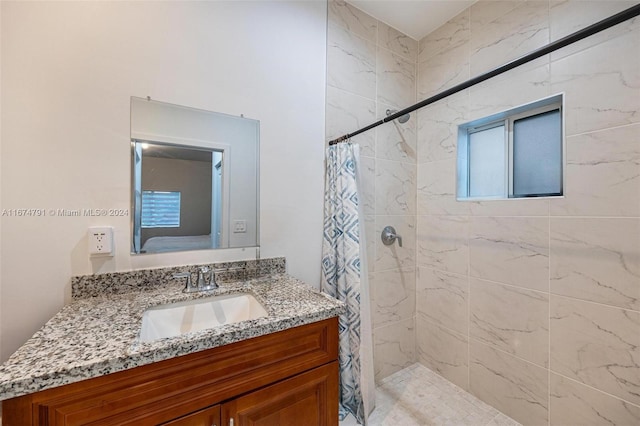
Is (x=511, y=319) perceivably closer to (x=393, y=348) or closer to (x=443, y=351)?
(x=443, y=351)

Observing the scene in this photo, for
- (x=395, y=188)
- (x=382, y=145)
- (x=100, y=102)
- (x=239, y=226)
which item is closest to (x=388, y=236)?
(x=395, y=188)

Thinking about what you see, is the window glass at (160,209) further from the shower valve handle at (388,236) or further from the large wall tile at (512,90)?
the large wall tile at (512,90)

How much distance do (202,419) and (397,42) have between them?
244 centimetres

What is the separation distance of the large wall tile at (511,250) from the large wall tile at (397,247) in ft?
1.38

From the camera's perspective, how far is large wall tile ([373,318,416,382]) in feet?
6.01

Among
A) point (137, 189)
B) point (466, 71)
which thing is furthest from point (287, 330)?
point (466, 71)

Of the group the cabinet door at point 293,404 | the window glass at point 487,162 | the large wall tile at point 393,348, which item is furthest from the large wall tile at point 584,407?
the cabinet door at point 293,404

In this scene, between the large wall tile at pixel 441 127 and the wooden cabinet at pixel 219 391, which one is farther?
the large wall tile at pixel 441 127

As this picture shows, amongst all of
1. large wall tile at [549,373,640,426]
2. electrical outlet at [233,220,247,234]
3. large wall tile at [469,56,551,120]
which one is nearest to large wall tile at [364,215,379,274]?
electrical outlet at [233,220,247,234]

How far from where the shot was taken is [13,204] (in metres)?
0.96

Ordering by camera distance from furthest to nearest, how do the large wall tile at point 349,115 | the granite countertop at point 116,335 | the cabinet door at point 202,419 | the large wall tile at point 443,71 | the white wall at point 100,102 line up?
the large wall tile at point 443,71, the large wall tile at point 349,115, the white wall at point 100,102, the cabinet door at point 202,419, the granite countertop at point 116,335

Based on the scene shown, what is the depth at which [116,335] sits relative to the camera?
752 mm

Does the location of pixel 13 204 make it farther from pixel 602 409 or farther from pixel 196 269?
pixel 602 409

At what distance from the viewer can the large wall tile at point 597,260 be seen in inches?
43.5
